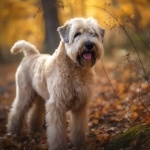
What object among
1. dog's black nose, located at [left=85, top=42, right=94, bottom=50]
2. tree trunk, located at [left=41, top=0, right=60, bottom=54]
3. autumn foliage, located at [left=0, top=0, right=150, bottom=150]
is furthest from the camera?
tree trunk, located at [left=41, top=0, right=60, bottom=54]

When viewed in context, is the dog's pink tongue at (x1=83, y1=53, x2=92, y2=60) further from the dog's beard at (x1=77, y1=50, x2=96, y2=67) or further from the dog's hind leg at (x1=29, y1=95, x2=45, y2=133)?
the dog's hind leg at (x1=29, y1=95, x2=45, y2=133)

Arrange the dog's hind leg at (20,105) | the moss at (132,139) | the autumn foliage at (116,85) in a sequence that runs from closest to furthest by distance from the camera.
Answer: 1. the moss at (132,139)
2. the autumn foliage at (116,85)
3. the dog's hind leg at (20,105)

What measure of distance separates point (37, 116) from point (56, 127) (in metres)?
1.81

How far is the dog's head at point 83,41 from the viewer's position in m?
5.61

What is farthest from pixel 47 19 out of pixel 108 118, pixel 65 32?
pixel 65 32

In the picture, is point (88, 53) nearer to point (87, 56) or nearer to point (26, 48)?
point (87, 56)

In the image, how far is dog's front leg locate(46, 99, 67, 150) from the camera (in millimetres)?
5965

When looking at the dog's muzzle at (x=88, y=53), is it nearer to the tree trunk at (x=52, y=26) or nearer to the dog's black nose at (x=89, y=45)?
the dog's black nose at (x=89, y=45)

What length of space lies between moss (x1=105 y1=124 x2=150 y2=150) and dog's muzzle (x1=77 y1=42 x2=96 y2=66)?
127cm

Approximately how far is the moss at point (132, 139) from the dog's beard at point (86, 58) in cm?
125

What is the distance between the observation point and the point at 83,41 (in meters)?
5.57

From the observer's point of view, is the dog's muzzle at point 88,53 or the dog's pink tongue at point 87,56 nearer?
the dog's muzzle at point 88,53

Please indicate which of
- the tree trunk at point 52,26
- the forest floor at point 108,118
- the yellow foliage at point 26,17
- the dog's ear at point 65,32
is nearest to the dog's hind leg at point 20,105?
the forest floor at point 108,118

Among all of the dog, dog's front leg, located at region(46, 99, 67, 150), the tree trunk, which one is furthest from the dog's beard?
the tree trunk
